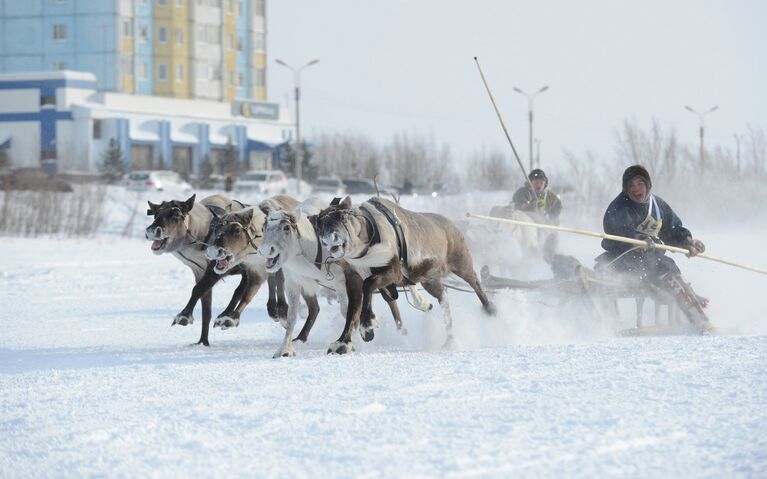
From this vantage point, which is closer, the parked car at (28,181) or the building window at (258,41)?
the parked car at (28,181)

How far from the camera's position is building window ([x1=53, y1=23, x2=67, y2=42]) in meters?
62.5

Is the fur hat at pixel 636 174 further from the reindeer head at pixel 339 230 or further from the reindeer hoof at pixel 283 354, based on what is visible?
the reindeer hoof at pixel 283 354

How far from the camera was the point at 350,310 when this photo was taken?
9.24 metres

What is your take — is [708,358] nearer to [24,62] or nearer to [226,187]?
[226,187]

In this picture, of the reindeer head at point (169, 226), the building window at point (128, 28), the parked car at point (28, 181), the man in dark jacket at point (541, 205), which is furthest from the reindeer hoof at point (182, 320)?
the building window at point (128, 28)

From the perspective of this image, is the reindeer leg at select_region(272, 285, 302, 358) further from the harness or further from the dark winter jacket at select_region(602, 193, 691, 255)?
the harness

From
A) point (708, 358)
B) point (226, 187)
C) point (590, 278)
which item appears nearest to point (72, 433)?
point (708, 358)

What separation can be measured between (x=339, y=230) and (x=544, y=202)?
5.52 m

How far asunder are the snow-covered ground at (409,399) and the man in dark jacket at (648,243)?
1.64 ft

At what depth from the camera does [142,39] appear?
64688mm

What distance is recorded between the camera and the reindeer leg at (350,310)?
30.3ft

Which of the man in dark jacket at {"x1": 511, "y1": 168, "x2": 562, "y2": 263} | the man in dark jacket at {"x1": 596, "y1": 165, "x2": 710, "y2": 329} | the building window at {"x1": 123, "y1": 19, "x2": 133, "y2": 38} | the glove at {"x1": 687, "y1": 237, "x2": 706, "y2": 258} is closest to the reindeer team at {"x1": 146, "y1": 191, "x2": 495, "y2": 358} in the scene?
the man in dark jacket at {"x1": 596, "y1": 165, "x2": 710, "y2": 329}

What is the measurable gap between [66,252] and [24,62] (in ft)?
Result: 130

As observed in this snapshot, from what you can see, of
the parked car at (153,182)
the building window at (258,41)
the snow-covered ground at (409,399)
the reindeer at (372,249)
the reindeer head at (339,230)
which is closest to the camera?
the snow-covered ground at (409,399)
